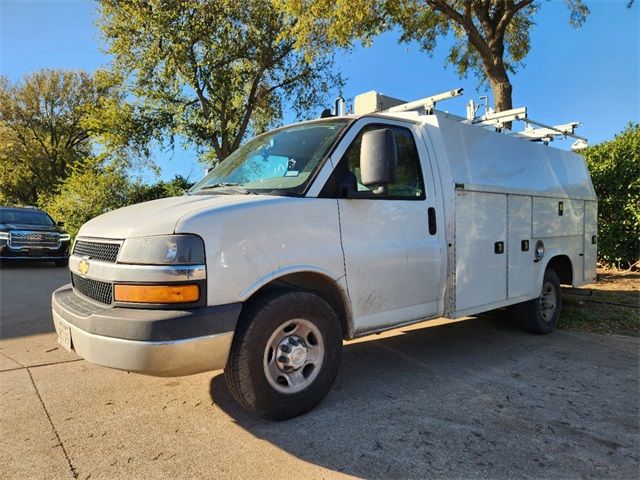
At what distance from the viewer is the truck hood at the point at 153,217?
9.20 ft

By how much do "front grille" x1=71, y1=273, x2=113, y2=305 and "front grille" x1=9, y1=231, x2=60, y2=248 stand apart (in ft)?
35.3

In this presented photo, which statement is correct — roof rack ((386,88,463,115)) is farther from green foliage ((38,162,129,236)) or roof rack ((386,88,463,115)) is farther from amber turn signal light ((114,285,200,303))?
green foliage ((38,162,129,236))

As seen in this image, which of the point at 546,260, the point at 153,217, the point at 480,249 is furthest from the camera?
the point at 546,260

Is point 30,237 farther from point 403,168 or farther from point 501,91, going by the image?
point 501,91

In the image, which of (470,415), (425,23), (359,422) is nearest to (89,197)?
(425,23)

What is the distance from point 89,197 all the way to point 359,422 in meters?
18.6

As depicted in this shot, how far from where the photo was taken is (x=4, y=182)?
33.2 m

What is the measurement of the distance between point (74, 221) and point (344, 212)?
1835cm

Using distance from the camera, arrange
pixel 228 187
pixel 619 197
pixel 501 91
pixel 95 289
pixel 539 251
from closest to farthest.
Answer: pixel 95 289
pixel 228 187
pixel 539 251
pixel 619 197
pixel 501 91

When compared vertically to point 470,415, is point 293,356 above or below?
above

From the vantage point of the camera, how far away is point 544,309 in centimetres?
580

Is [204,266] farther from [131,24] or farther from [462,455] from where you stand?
[131,24]

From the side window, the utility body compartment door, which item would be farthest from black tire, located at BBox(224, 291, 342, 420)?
the utility body compartment door

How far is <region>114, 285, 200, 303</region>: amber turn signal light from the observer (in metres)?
2.69
